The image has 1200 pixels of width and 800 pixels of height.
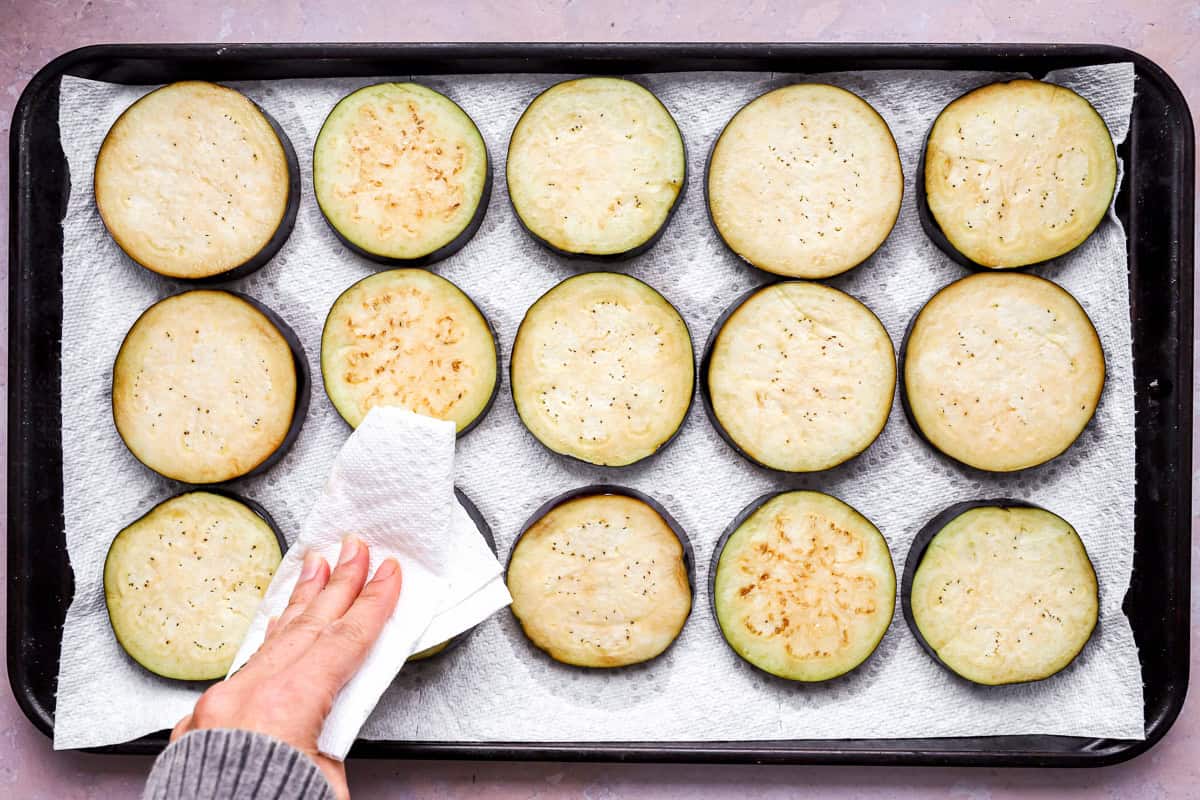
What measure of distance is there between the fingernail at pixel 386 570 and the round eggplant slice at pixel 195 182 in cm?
71

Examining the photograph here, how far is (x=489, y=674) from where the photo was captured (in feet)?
5.99

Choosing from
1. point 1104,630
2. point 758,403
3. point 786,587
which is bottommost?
point 1104,630

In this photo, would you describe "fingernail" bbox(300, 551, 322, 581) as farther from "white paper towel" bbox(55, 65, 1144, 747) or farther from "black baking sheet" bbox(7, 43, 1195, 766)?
"black baking sheet" bbox(7, 43, 1195, 766)

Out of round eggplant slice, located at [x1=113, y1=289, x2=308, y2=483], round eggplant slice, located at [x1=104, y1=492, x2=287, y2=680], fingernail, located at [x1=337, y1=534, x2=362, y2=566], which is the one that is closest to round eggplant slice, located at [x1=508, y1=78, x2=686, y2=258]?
round eggplant slice, located at [x1=113, y1=289, x2=308, y2=483]

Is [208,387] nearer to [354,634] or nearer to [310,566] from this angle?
[310,566]

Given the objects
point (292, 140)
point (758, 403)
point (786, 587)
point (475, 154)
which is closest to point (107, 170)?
point (292, 140)

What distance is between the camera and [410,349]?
179 cm

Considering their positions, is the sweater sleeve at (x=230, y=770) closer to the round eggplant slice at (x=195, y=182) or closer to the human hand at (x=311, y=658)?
the human hand at (x=311, y=658)

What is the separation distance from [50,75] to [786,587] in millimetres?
1937

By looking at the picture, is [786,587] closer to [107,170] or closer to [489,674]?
[489,674]

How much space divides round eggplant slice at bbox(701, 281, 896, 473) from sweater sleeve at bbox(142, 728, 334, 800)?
1.02m

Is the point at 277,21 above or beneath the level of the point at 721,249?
above

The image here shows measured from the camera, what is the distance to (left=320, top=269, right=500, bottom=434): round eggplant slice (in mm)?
1788

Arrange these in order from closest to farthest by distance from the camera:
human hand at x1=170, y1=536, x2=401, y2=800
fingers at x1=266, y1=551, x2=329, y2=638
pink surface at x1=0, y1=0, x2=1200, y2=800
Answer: human hand at x1=170, y1=536, x2=401, y2=800
fingers at x1=266, y1=551, x2=329, y2=638
pink surface at x1=0, y1=0, x2=1200, y2=800
